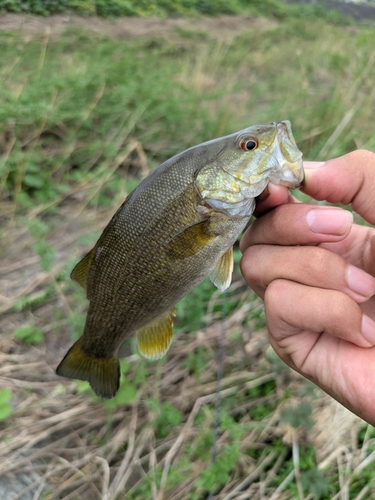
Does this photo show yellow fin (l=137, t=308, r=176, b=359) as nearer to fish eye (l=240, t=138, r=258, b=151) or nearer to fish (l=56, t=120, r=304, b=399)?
fish (l=56, t=120, r=304, b=399)

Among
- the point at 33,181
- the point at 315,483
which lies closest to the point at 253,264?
the point at 315,483

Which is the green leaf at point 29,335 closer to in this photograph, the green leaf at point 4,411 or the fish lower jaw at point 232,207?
the green leaf at point 4,411

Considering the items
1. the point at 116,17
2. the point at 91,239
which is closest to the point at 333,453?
the point at 91,239

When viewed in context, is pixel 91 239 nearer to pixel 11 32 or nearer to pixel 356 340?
pixel 356 340

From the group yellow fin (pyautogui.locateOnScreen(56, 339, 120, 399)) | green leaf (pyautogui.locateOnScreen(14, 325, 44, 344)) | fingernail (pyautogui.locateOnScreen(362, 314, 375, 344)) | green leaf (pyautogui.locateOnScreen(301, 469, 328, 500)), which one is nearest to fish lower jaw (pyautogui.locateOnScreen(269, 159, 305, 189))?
fingernail (pyautogui.locateOnScreen(362, 314, 375, 344))

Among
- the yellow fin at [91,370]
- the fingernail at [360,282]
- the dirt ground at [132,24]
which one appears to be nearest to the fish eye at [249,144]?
the fingernail at [360,282]

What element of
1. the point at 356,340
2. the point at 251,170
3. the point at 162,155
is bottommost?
the point at 162,155
